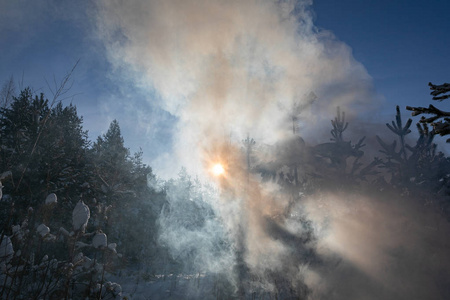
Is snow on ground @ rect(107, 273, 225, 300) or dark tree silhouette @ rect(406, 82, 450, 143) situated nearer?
dark tree silhouette @ rect(406, 82, 450, 143)

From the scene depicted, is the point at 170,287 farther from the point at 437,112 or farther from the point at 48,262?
the point at 437,112

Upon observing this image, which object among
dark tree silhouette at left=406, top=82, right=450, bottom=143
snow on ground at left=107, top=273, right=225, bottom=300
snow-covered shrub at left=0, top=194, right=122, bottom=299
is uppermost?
dark tree silhouette at left=406, top=82, right=450, bottom=143

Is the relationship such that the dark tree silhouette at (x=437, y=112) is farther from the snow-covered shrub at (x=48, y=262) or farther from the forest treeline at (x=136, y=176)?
the snow-covered shrub at (x=48, y=262)

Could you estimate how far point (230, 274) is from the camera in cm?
1300

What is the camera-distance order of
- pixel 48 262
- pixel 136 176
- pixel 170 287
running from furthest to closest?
pixel 136 176
pixel 170 287
pixel 48 262

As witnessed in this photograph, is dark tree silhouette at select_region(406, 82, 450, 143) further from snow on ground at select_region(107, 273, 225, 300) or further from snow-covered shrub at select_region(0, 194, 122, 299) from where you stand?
snow on ground at select_region(107, 273, 225, 300)

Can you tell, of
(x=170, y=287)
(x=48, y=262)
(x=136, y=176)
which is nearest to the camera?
(x=48, y=262)

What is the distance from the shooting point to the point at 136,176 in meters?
26.3

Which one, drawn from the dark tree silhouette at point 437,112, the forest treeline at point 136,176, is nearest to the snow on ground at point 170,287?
the forest treeline at point 136,176

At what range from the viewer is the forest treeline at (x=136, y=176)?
1275cm

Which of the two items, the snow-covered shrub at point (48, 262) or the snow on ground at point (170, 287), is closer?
the snow-covered shrub at point (48, 262)

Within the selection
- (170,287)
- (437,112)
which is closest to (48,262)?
(437,112)

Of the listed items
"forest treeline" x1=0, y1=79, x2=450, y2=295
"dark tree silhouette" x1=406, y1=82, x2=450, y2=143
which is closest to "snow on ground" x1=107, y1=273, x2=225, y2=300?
"forest treeline" x1=0, y1=79, x2=450, y2=295

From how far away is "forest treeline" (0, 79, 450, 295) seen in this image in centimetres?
1275
